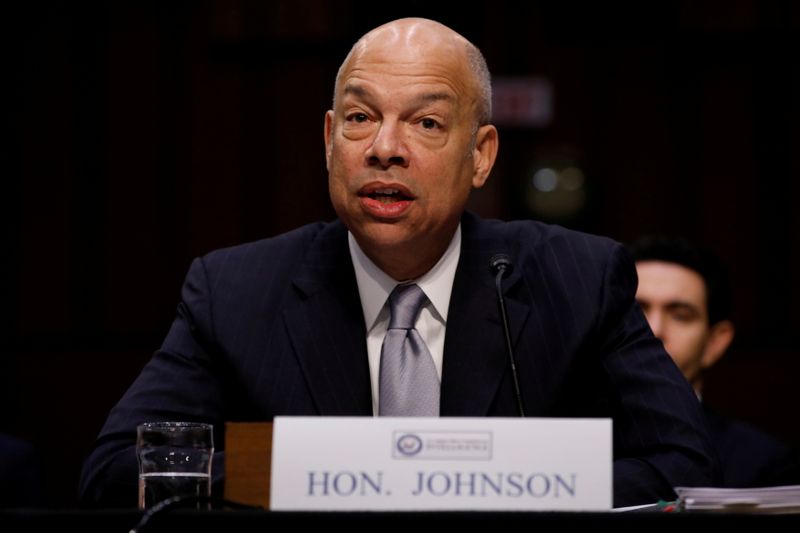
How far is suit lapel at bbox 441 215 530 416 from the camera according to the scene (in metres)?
2.27

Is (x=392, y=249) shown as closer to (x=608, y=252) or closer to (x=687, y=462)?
(x=608, y=252)

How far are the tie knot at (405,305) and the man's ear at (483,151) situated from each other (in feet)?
0.84

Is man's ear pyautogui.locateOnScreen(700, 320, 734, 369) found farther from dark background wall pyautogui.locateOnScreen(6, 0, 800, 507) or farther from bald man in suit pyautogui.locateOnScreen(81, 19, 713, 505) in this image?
bald man in suit pyautogui.locateOnScreen(81, 19, 713, 505)

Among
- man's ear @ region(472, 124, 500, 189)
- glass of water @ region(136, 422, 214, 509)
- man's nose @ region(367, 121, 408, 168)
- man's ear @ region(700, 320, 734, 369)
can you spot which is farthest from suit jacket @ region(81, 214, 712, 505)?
man's ear @ region(700, 320, 734, 369)

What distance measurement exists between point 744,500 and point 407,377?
0.89 m

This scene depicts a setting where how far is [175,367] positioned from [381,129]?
23.4 inches

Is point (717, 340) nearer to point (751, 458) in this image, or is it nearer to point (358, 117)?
point (751, 458)

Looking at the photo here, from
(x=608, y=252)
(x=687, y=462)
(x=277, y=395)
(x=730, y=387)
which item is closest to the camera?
(x=687, y=462)

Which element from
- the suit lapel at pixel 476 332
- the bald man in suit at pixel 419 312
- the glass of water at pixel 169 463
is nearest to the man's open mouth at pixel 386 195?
the bald man in suit at pixel 419 312

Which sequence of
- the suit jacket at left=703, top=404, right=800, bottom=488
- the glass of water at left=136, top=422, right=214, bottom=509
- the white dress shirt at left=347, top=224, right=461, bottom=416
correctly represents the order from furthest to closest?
the suit jacket at left=703, top=404, right=800, bottom=488 < the white dress shirt at left=347, top=224, right=461, bottom=416 < the glass of water at left=136, top=422, right=214, bottom=509

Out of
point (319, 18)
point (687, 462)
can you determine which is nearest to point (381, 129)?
point (687, 462)

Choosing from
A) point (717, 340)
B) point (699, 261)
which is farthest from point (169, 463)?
point (717, 340)

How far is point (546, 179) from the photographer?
5.00m

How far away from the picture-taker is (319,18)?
5137mm
